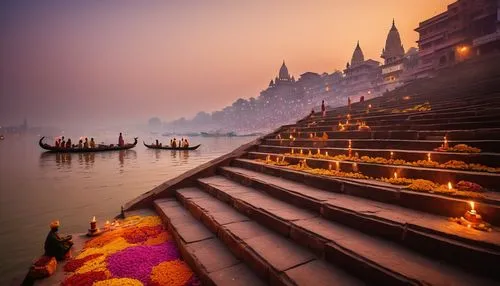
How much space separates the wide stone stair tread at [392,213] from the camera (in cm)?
264

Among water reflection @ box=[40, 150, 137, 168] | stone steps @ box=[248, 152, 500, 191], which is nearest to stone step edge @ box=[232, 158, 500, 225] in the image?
stone steps @ box=[248, 152, 500, 191]

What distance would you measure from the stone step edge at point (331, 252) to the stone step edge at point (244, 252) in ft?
2.15

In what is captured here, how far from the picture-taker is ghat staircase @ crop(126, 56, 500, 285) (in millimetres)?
2590

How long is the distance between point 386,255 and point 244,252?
193cm

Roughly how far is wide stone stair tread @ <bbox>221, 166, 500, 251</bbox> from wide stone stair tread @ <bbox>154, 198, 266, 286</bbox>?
178 cm

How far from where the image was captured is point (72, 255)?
4867mm

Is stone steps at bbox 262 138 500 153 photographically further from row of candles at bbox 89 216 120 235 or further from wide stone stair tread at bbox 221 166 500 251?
row of candles at bbox 89 216 120 235

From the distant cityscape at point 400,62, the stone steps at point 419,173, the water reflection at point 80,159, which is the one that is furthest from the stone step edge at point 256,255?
the distant cityscape at point 400,62

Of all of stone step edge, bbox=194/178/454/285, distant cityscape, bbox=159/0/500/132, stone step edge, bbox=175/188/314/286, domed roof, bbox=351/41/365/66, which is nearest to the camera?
stone step edge, bbox=194/178/454/285

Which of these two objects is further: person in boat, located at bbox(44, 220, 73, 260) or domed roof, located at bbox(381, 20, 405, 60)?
domed roof, located at bbox(381, 20, 405, 60)

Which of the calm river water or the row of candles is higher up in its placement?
the row of candles

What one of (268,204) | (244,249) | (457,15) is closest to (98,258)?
(244,249)

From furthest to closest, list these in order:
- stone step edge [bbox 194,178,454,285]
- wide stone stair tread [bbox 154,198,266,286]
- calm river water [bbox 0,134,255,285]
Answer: calm river water [bbox 0,134,255,285]
wide stone stair tread [bbox 154,198,266,286]
stone step edge [bbox 194,178,454,285]

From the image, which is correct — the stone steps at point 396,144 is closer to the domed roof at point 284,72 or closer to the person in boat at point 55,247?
the person in boat at point 55,247
